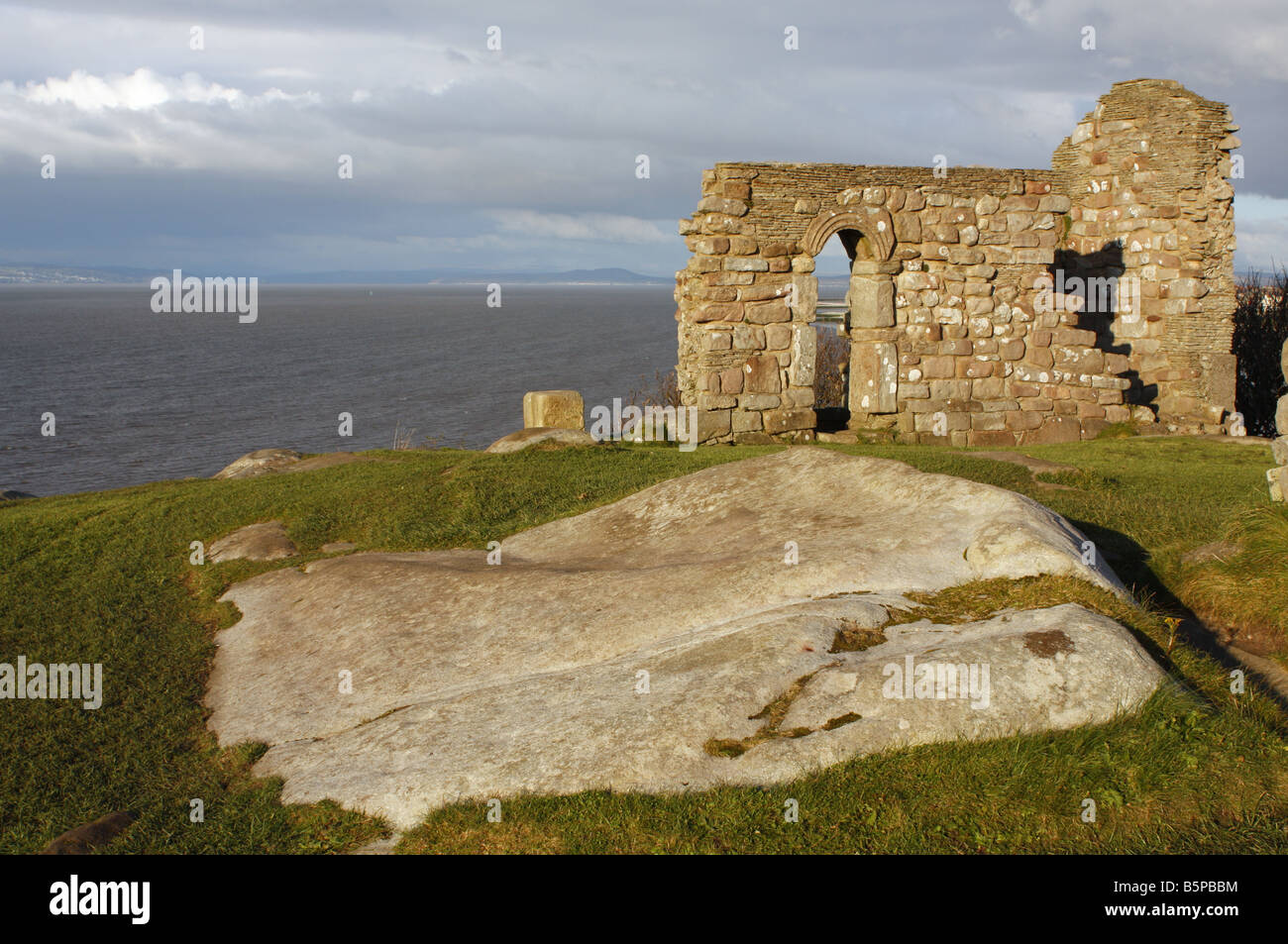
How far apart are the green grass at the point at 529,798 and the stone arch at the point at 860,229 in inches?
189

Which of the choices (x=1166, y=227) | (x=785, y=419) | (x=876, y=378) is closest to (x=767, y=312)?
(x=785, y=419)

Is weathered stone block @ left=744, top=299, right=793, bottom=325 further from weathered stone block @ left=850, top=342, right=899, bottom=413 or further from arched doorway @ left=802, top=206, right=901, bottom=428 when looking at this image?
Answer: weathered stone block @ left=850, top=342, right=899, bottom=413

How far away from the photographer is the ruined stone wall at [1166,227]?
19.6 metres

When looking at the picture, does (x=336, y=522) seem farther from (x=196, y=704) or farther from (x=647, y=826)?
(x=647, y=826)

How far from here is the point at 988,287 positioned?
1828 cm

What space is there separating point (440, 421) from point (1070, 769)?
34.9m

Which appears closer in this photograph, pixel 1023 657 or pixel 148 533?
pixel 1023 657

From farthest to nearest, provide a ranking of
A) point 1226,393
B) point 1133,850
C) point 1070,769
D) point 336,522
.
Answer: point 1226,393 → point 336,522 → point 1070,769 → point 1133,850

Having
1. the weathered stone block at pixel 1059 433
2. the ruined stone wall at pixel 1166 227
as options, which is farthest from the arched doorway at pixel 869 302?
the ruined stone wall at pixel 1166 227

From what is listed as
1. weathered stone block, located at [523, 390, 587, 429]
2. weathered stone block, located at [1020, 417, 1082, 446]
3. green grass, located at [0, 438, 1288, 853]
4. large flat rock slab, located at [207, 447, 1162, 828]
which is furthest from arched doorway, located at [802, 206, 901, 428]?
large flat rock slab, located at [207, 447, 1162, 828]

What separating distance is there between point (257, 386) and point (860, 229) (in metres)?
40.1
